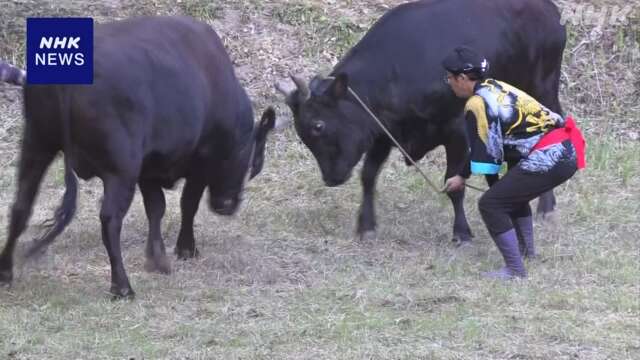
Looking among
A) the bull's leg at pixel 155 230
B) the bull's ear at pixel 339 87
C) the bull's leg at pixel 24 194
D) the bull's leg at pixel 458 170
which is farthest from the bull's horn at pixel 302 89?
the bull's leg at pixel 24 194

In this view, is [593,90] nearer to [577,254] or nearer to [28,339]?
[577,254]

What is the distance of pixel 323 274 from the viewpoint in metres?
8.27

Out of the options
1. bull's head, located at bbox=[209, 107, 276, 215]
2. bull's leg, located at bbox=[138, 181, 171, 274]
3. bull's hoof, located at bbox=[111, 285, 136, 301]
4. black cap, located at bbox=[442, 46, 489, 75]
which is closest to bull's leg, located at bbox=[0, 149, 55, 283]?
bull's hoof, located at bbox=[111, 285, 136, 301]

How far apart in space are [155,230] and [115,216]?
109cm

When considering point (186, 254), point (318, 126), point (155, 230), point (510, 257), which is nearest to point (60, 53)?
point (155, 230)

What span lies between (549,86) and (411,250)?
80.3 inches

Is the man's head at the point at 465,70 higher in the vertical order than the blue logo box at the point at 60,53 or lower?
higher

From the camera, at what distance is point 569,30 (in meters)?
13.4

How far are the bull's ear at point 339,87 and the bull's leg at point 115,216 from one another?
7.04 ft

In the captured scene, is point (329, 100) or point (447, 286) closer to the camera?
point (447, 286)

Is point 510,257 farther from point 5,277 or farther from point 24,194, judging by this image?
point 5,277

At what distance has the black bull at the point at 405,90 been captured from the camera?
901cm

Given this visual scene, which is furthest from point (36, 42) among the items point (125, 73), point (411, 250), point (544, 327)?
point (544, 327)

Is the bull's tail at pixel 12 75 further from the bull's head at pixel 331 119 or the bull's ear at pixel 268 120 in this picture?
the bull's head at pixel 331 119
